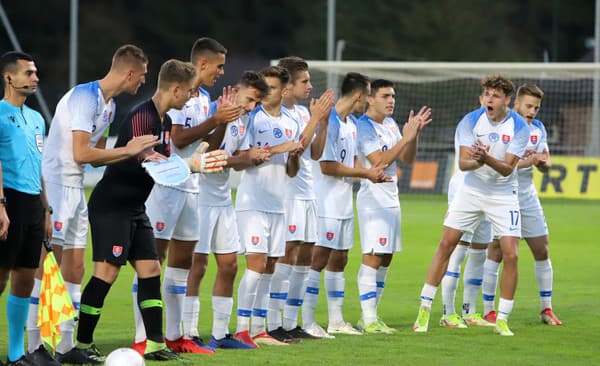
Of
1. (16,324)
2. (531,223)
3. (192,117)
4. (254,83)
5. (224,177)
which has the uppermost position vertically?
(254,83)

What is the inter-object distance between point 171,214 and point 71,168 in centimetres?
87

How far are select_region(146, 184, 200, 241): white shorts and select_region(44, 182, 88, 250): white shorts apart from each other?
0.59 meters

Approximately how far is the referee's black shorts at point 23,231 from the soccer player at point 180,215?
3.48ft

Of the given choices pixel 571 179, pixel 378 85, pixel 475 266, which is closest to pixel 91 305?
pixel 378 85

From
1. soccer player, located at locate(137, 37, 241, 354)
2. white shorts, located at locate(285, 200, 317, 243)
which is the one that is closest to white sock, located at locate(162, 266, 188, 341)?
soccer player, located at locate(137, 37, 241, 354)

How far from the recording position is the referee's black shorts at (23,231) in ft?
27.9

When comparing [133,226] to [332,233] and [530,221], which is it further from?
[530,221]

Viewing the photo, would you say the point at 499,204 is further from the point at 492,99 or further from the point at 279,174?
the point at 279,174

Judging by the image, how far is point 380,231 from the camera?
445 inches

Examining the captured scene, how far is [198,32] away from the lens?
207ft

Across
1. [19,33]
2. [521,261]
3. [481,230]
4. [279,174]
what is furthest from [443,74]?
[19,33]

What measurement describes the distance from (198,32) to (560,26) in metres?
18.5

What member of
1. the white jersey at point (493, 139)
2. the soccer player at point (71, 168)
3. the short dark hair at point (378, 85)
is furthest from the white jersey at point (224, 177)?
the white jersey at point (493, 139)

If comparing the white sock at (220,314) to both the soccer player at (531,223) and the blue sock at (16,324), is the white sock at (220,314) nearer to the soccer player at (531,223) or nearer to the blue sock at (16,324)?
the blue sock at (16,324)
